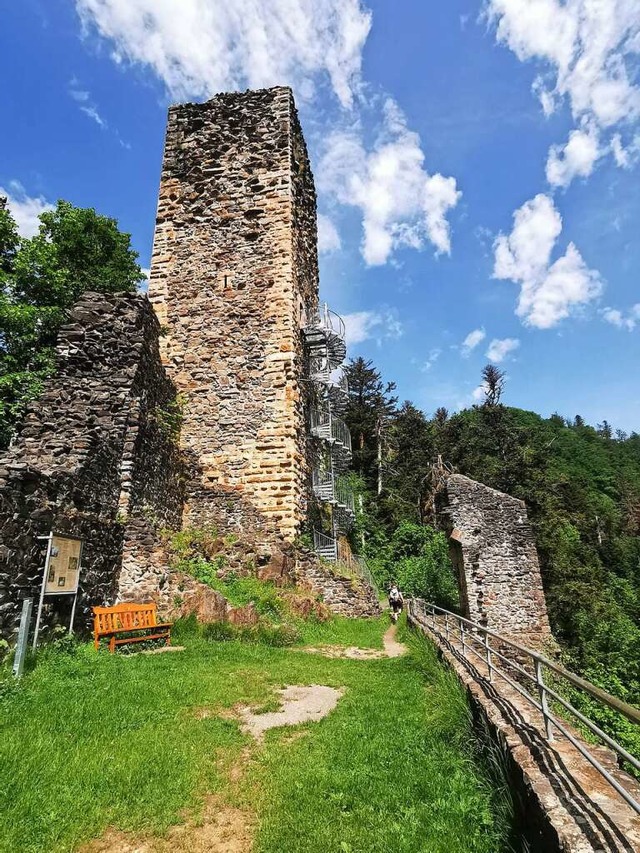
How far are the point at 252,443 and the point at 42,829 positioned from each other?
1044 centimetres

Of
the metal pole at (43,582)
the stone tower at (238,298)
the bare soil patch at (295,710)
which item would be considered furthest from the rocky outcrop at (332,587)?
the metal pole at (43,582)

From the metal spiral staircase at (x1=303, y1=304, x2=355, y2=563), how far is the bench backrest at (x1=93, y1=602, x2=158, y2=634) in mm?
6723

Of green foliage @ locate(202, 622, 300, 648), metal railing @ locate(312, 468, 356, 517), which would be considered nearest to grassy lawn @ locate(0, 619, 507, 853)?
green foliage @ locate(202, 622, 300, 648)

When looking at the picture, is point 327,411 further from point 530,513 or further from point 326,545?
point 530,513

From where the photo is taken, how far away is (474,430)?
1891 inches

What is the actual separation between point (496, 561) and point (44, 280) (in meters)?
16.0

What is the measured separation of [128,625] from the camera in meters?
8.00

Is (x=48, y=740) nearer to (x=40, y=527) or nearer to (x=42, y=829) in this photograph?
(x=42, y=829)

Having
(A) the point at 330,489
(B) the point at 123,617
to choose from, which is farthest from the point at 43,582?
(A) the point at 330,489

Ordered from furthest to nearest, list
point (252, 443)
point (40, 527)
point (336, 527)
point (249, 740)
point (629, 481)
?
point (629, 481), point (336, 527), point (252, 443), point (40, 527), point (249, 740)

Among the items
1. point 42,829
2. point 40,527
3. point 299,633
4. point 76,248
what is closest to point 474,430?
point 76,248

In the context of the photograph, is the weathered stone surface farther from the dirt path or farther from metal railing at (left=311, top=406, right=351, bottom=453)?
metal railing at (left=311, top=406, right=351, bottom=453)

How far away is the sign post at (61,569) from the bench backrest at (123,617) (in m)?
0.39

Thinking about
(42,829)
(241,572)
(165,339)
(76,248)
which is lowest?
(42,829)
